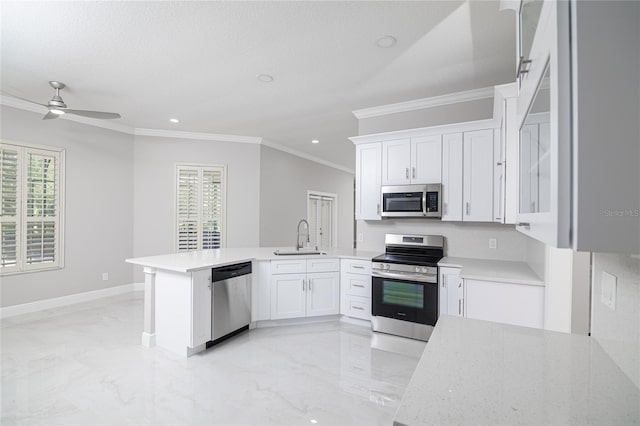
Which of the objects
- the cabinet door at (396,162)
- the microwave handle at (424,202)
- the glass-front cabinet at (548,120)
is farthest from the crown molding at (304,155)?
the glass-front cabinet at (548,120)

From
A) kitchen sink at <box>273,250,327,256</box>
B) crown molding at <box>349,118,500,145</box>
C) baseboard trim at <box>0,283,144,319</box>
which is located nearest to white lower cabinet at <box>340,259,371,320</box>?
kitchen sink at <box>273,250,327,256</box>

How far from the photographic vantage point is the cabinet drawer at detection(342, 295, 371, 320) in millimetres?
3723

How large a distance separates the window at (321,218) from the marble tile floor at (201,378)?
4.50 meters

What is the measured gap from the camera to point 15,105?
160 inches

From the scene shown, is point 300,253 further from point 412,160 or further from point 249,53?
point 249,53

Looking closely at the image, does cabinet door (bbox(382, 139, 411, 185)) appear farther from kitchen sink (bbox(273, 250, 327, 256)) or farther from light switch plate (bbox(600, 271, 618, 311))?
light switch plate (bbox(600, 271, 618, 311))

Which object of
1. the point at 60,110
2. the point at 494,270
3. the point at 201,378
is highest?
the point at 60,110

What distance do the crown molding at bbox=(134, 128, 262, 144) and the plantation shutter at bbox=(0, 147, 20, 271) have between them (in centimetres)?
180

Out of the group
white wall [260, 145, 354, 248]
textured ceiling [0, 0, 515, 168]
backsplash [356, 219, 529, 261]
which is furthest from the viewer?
white wall [260, 145, 354, 248]

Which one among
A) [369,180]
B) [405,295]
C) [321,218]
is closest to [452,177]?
[369,180]

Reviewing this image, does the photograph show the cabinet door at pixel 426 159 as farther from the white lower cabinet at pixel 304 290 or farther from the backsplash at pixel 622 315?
Answer: the backsplash at pixel 622 315

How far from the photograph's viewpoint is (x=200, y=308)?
2998mm

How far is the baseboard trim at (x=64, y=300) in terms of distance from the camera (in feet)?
13.3

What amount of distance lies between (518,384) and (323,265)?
9.80 feet
